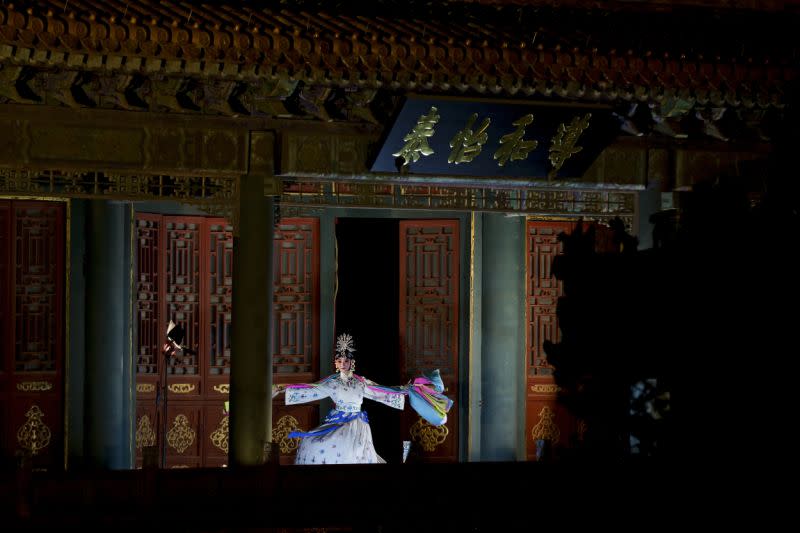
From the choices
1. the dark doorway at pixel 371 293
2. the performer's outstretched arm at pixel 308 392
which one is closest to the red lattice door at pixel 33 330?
the performer's outstretched arm at pixel 308 392

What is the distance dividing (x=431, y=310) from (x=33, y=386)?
4.63 meters

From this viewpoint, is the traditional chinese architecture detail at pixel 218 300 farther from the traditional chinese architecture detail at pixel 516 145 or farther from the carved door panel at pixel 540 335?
the traditional chinese architecture detail at pixel 516 145

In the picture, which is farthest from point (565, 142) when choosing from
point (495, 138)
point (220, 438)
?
point (220, 438)

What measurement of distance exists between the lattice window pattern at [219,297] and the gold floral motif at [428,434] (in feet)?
7.95

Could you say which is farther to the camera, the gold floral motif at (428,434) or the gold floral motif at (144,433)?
the gold floral motif at (428,434)

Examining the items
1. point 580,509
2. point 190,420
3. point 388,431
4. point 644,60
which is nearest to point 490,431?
point 388,431

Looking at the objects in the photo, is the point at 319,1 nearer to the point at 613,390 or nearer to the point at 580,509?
the point at 580,509

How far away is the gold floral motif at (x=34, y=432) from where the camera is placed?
402 inches

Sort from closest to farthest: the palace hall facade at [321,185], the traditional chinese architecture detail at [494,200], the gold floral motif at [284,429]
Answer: the palace hall facade at [321,185]
the traditional chinese architecture detail at [494,200]
the gold floral motif at [284,429]

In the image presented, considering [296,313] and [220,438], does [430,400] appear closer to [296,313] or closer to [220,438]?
[296,313]

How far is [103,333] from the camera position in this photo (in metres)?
10.2

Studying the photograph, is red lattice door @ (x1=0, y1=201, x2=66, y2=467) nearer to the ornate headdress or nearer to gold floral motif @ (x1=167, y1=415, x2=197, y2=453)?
gold floral motif @ (x1=167, y1=415, x2=197, y2=453)

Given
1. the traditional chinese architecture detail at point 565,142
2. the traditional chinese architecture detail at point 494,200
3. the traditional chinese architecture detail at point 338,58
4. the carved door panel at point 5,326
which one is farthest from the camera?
the carved door panel at point 5,326

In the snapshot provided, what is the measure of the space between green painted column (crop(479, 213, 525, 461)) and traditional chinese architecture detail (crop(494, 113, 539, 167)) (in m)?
3.12
